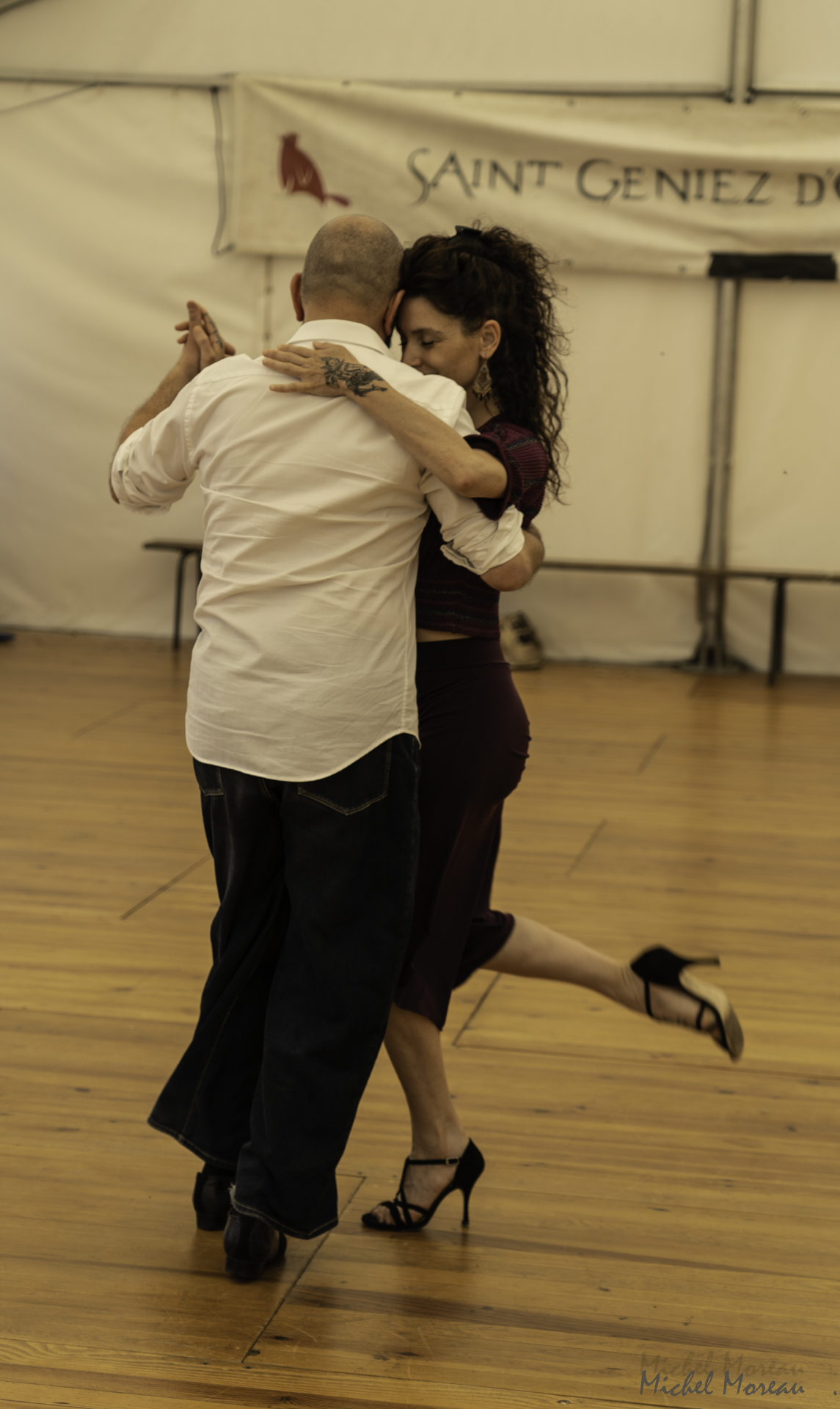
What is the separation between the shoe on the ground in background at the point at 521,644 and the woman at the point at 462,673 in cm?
478

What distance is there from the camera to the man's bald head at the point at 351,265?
5.82 feet

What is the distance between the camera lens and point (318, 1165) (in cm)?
185

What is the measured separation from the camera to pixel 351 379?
1697 millimetres

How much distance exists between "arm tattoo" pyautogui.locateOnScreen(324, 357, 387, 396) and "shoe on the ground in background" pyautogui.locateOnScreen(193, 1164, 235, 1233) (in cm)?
113

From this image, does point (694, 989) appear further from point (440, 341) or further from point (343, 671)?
point (440, 341)

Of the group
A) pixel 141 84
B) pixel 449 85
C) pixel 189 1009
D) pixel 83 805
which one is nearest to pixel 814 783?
pixel 83 805

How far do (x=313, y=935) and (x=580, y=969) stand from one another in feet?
2.00

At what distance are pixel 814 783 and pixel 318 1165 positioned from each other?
3.40 metres

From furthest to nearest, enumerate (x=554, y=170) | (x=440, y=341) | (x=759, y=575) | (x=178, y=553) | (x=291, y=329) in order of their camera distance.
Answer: (x=178, y=553), (x=291, y=329), (x=554, y=170), (x=759, y=575), (x=440, y=341)

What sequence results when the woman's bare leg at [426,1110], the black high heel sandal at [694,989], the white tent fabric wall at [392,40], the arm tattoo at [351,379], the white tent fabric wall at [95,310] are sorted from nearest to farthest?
the arm tattoo at [351,379]
the woman's bare leg at [426,1110]
the black high heel sandal at [694,989]
the white tent fabric wall at [392,40]
the white tent fabric wall at [95,310]

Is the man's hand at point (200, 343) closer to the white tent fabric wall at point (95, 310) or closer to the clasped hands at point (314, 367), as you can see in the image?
the clasped hands at point (314, 367)

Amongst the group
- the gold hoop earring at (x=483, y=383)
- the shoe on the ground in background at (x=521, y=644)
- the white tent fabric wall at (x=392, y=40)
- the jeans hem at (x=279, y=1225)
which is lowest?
the shoe on the ground in background at (x=521, y=644)

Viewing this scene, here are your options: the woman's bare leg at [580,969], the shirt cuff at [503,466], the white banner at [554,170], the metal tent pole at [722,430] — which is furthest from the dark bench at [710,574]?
the shirt cuff at [503,466]

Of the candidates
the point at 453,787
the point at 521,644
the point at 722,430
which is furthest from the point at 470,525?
the point at 722,430
